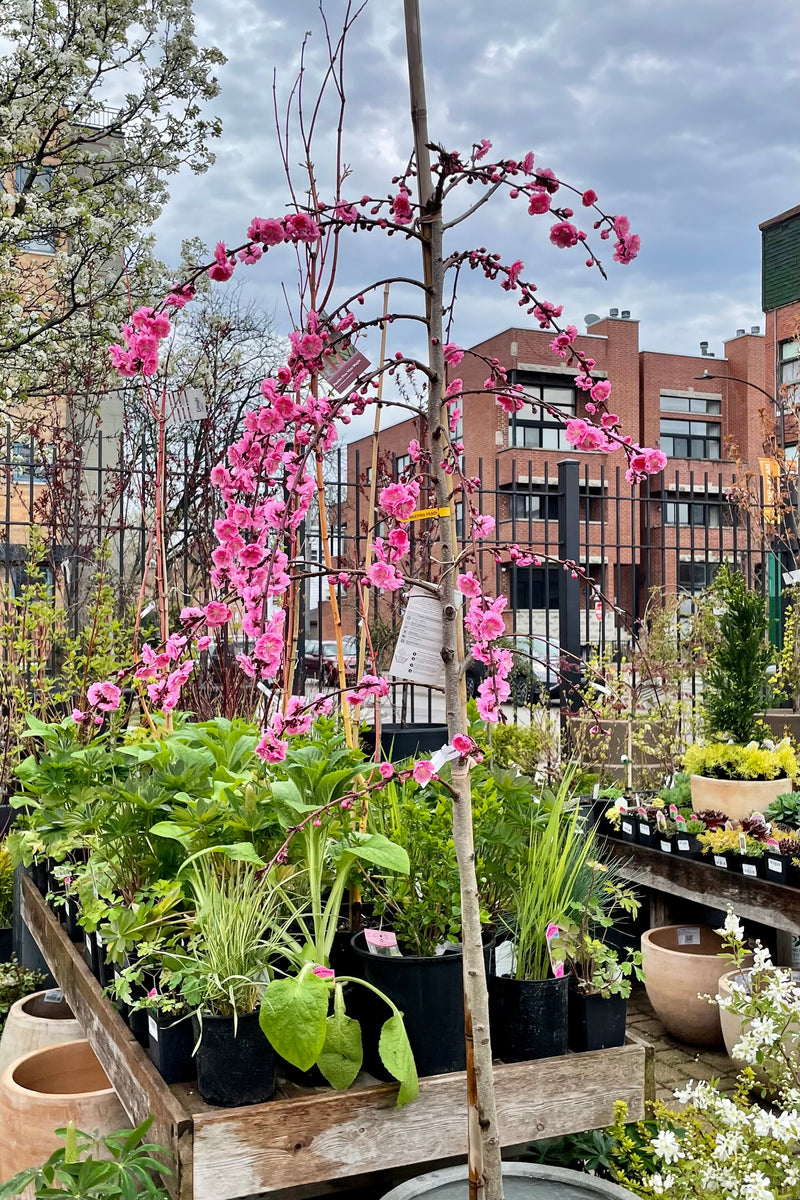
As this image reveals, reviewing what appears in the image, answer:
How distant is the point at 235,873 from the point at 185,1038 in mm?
301

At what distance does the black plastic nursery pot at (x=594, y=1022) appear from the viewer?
5.96ft

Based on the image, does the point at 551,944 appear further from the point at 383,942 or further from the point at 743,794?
the point at 743,794

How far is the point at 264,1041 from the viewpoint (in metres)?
1.53

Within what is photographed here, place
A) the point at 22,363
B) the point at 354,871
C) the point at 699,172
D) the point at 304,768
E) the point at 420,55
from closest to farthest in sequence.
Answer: the point at 420,55
the point at 304,768
the point at 354,871
the point at 699,172
the point at 22,363

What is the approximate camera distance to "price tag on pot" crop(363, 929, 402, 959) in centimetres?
167

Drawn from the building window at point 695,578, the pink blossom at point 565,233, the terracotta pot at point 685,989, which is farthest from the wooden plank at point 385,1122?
the building window at point 695,578

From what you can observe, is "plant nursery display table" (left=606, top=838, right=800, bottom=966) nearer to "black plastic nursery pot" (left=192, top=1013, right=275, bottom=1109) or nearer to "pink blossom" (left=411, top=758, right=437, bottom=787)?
"black plastic nursery pot" (left=192, top=1013, right=275, bottom=1109)

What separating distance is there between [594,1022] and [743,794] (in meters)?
2.23

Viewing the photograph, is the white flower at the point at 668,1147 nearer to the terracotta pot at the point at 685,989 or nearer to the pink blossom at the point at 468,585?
the pink blossom at the point at 468,585

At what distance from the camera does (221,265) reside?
1.34 metres

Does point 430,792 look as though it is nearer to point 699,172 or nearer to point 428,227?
point 428,227

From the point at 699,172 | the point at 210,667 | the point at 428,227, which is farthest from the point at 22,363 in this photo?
the point at 428,227

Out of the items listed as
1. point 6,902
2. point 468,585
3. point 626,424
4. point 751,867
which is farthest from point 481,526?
point 626,424

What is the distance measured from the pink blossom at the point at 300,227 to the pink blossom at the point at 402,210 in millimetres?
165
